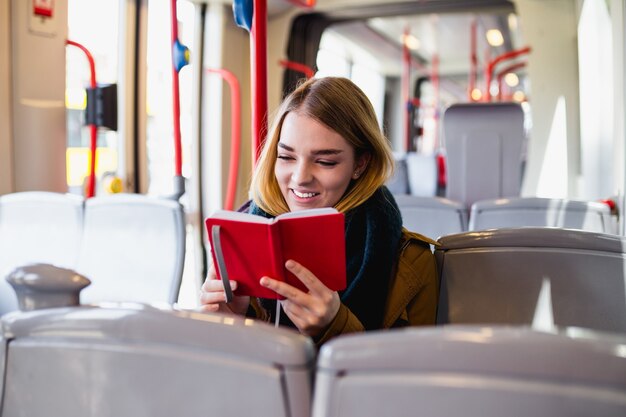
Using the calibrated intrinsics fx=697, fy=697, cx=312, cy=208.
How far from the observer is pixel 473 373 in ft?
2.26

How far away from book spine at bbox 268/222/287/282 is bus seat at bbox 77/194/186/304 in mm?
1498

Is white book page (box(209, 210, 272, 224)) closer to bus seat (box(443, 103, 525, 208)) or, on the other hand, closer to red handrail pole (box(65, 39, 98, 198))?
red handrail pole (box(65, 39, 98, 198))

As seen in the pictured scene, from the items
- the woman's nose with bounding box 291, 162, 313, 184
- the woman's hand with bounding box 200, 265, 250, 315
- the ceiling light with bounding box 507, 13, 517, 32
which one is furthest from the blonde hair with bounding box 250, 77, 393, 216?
the ceiling light with bounding box 507, 13, 517, 32

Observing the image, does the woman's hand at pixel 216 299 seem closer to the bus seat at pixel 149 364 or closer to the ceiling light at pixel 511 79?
the bus seat at pixel 149 364

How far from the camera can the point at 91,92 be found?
10.7ft

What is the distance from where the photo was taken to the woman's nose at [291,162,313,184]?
144 centimetres

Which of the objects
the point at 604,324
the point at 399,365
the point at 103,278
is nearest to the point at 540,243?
the point at 604,324

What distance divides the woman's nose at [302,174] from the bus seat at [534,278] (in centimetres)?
40

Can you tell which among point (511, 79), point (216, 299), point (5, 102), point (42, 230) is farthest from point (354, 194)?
point (511, 79)

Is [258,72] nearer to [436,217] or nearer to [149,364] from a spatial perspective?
[149,364]

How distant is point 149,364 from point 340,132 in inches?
31.1

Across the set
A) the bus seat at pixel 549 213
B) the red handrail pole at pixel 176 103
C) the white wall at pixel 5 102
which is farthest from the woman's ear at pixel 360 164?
the white wall at pixel 5 102

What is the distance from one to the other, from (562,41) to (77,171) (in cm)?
299

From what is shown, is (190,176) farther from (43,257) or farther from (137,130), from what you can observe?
(43,257)
